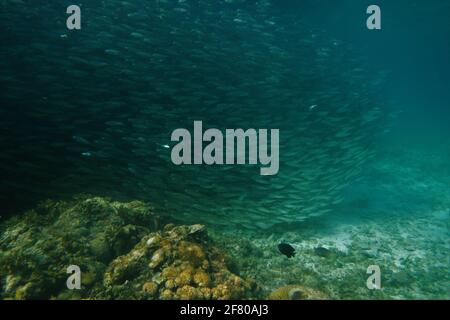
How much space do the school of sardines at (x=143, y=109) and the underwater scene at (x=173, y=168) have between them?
0.14ft

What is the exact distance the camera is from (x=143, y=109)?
993 centimetres

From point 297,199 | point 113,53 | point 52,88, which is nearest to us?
point 52,88

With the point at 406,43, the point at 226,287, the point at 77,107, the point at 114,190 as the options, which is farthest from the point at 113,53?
the point at 406,43

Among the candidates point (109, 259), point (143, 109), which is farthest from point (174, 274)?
point (143, 109)

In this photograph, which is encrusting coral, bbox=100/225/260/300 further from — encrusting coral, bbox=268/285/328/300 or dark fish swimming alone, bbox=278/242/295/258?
dark fish swimming alone, bbox=278/242/295/258

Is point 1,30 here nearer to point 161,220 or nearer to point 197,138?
point 197,138

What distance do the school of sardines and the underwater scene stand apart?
4cm

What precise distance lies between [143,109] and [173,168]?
1.77 metres

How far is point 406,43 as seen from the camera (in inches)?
2633

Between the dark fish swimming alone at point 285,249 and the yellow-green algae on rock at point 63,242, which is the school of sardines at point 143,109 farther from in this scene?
the dark fish swimming alone at point 285,249

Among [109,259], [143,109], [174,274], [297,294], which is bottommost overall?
[297,294]

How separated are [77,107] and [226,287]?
6.03 meters

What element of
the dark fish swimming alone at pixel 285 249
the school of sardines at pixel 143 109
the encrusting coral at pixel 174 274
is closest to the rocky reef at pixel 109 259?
the encrusting coral at pixel 174 274

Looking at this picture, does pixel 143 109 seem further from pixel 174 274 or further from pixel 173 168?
pixel 174 274
